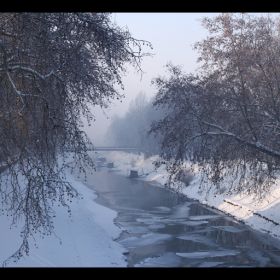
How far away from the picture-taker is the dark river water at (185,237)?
16.2m

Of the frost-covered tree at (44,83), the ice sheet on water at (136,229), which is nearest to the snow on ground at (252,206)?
the ice sheet on water at (136,229)

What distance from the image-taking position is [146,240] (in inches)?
779

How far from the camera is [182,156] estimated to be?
1459cm

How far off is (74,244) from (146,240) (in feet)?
15.3

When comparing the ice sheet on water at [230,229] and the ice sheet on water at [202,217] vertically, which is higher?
the ice sheet on water at [230,229]

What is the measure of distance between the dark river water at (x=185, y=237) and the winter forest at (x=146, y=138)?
0.22 feet

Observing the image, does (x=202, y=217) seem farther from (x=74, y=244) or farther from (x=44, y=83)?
(x=44, y=83)

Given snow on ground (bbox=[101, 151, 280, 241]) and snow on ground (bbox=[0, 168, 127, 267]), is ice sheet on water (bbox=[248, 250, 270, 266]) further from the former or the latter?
snow on ground (bbox=[0, 168, 127, 267])

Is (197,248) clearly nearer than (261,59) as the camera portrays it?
No

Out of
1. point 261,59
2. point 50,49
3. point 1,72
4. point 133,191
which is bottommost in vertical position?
point 133,191

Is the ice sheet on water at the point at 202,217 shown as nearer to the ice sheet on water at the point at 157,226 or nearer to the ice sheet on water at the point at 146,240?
the ice sheet on water at the point at 157,226

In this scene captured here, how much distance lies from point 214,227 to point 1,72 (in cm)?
1835
